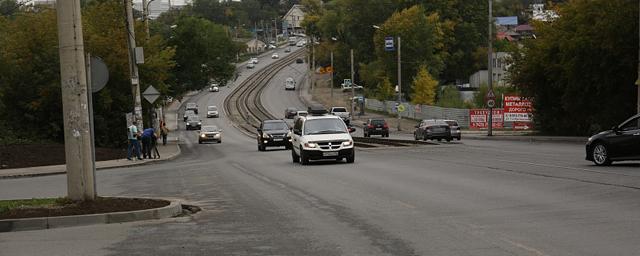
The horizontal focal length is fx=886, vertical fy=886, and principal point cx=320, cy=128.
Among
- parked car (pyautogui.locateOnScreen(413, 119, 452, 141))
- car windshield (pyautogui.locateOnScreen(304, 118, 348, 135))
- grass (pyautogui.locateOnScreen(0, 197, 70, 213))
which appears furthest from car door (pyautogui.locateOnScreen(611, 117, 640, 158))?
parked car (pyautogui.locateOnScreen(413, 119, 452, 141))

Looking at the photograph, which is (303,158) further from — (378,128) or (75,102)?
(378,128)

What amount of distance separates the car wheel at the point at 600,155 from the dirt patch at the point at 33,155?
22.3 m

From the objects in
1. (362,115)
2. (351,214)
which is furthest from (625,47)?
(362,115)

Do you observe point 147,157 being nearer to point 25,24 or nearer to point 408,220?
point 25,24

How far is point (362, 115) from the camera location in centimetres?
10875

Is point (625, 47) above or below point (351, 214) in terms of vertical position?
above

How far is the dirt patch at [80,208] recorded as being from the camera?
14.2m

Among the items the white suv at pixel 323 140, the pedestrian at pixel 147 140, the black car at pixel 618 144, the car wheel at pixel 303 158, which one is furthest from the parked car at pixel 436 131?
the black car at pixel 618 144

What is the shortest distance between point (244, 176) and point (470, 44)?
10298 cm

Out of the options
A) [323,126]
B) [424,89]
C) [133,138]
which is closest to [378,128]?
[424,89]

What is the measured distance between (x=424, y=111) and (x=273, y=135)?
2095 inches

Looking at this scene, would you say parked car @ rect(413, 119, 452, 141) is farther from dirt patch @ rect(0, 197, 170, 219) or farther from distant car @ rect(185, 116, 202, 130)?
dirt patch @ rect(0, 197, 170, 219)

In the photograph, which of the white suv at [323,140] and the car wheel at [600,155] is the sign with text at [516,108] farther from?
the car wheel at [600,155]

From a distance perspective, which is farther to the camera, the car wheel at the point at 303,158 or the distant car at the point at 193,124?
the distant car at the point at 193,124
